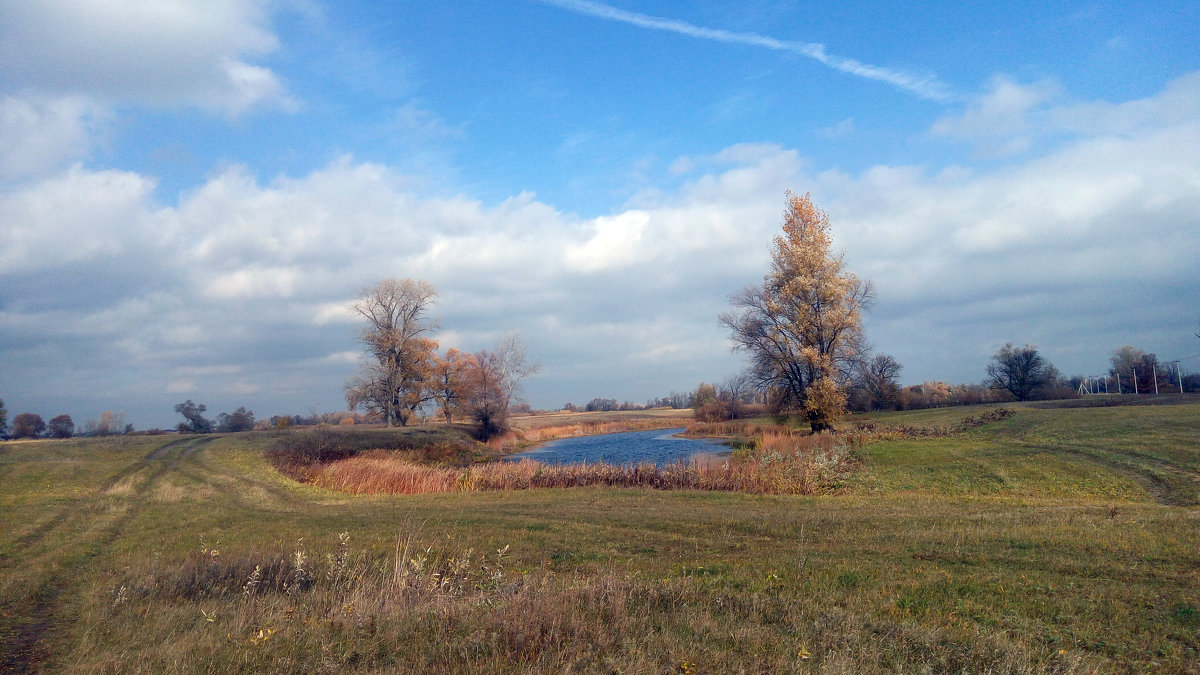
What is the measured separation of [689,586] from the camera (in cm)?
671

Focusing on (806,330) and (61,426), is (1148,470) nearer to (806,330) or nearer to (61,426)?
(806,330)

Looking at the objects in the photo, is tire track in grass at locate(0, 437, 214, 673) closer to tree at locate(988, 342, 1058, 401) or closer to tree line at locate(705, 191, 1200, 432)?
tree line at locate(705, 191, 1200, 432)

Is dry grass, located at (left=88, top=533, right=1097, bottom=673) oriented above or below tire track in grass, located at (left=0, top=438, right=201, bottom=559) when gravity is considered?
above

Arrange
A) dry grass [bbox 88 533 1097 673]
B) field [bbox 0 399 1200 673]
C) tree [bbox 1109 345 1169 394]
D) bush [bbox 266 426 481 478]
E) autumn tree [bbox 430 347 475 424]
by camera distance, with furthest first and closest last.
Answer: autumn tree [bbox 430 347 475 424] < tree [bbox 1109 345 1169 394] < bush [bbox 266 426 481 478] < field [bbox 0 399 1200 673] < dry grass [bbox 88 533 1097 673]

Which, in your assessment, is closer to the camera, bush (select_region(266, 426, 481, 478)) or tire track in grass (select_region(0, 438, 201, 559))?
tire track in grass (select_region(0, 438, 201, 559))

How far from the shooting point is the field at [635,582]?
201 inches

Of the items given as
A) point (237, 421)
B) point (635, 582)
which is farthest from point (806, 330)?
point (237, 421)

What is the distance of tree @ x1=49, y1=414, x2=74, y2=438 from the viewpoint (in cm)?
6456

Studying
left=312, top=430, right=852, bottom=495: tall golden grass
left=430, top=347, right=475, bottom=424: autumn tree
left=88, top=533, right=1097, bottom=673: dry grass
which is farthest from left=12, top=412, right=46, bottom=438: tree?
left=88, top=533, right=1097, bottom=673: dry grass

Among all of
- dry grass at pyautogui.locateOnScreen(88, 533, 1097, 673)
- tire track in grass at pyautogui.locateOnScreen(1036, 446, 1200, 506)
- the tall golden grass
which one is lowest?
the tall golden grass

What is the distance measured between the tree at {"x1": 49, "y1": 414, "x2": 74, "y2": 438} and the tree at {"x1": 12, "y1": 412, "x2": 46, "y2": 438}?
1.24 metres

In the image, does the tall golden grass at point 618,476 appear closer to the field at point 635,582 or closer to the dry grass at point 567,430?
the field at point 635,582

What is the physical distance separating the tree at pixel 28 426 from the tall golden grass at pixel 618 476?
60705 mm

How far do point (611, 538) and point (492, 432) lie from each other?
1970 inches
